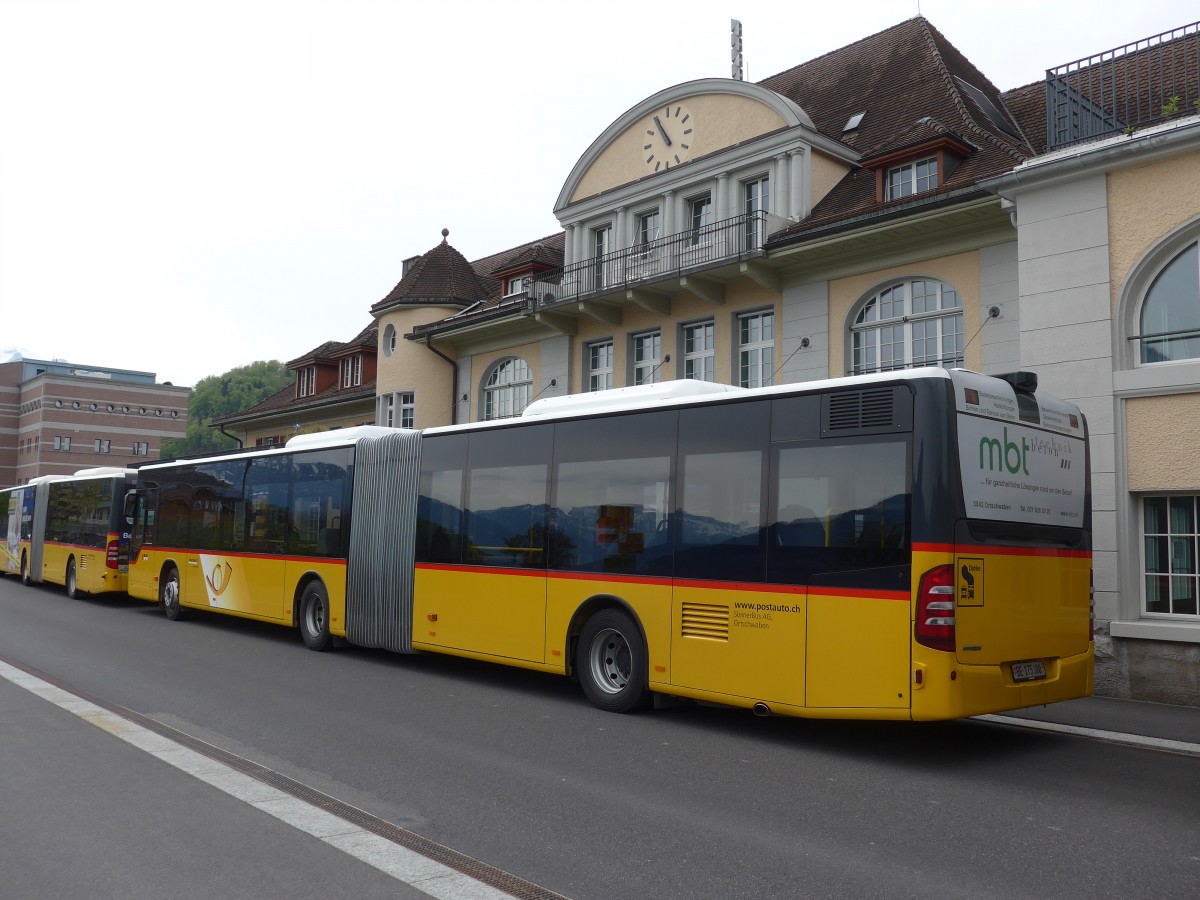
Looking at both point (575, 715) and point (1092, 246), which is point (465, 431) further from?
point (1092, 246)

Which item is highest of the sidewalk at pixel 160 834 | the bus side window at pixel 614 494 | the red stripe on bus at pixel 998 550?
the bus side window at pixel 614 494

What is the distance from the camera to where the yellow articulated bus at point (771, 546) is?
7723 millimetres

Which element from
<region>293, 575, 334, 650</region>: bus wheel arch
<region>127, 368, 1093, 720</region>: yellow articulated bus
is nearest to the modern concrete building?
<region>293, 575, 334, 650</region>: bus wheel arch

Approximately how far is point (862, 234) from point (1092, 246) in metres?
6.15

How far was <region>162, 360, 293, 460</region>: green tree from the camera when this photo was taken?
116562mm

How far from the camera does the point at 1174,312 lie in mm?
12305

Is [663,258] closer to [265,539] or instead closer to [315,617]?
[265,539]

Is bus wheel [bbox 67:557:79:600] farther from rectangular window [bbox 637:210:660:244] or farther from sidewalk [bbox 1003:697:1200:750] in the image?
sidewalk [bbox 1003:697:1200:750]

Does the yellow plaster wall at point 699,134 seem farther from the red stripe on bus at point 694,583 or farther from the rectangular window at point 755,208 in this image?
the red stripe on bus at point 694,583

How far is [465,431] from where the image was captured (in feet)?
41.0

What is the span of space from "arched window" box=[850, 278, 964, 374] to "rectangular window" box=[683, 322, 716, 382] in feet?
11.5

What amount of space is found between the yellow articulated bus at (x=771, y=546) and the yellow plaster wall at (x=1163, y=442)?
316cm

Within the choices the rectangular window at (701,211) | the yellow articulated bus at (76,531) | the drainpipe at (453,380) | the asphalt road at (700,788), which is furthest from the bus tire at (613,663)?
the drainpipe at (453,380)

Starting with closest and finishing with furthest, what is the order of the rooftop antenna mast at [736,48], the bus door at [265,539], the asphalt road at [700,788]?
the asphalt road at [700,788] < the bus door at [265,539] < the rooftop antenna mast at [736,48]
